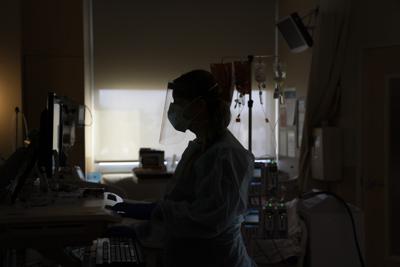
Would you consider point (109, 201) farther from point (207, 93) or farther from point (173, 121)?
point (207, 93)

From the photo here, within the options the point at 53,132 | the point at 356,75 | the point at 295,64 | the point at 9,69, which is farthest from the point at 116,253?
the point at 295,64

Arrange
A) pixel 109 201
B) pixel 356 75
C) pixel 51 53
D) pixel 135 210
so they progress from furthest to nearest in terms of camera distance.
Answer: pixel 51 53, pixel 356 75, pixel 109 201, pixel 135 210

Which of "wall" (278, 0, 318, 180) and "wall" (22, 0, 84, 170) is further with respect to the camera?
"wall" (278, 0, 318, 180)

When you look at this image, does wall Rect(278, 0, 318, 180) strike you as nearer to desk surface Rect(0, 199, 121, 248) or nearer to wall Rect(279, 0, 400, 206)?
wall Rect(279, 0, 400, 206)

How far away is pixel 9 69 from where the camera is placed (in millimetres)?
4148

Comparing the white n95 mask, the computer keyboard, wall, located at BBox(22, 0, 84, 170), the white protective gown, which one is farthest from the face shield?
wall, located at BBox(22, 0, 84, 170)

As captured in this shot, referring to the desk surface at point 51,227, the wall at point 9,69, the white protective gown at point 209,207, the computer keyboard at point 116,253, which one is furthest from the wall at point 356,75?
the wall at point 9,69

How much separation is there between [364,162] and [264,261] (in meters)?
1.40

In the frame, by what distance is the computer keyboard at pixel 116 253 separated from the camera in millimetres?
1746

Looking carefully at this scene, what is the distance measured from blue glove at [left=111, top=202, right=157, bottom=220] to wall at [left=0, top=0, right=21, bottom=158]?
271 centimetres

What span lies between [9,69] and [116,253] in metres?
2.87

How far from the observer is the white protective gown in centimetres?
161

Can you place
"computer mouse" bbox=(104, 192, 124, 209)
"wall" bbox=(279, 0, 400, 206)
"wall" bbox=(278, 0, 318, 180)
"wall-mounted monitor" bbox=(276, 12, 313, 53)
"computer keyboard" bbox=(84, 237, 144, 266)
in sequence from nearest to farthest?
1. "computer keyboard" bbox=(84, 237, 144, 266)
2. "computer mouse" bbox=(104, 192, 124, 209)
3. "wall" bbox=(279, 0, 400, 206)
4. "wall-mounted monitor" bbox=(276, 12, 313, 53)
5. "wall" bbox=(278, 0, 318, 180)

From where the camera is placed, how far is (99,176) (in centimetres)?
456
